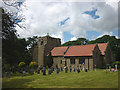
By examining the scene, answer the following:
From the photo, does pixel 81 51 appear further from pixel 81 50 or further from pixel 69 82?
pixel 69 82

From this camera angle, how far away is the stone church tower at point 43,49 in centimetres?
3990

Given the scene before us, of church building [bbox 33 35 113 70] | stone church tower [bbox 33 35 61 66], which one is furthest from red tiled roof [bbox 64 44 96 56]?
stone church tower [bbox 33 35 61 66]

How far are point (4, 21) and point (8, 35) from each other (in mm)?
1887

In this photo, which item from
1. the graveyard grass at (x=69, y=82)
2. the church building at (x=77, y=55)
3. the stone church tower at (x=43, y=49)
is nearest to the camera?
the graveyard grass at (x=69, y=82)

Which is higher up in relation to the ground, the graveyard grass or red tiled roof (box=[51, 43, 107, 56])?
red tiled roof (box=[51, 43, 107, 56])

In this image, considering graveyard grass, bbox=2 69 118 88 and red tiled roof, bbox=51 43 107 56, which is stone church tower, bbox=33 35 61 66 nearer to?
red tiled roof, bbox=51 43 107 56

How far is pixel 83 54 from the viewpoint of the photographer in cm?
3041

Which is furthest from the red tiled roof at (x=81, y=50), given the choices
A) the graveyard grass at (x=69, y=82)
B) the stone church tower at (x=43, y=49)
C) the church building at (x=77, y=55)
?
the graveyard grass at (x=69, y=82)

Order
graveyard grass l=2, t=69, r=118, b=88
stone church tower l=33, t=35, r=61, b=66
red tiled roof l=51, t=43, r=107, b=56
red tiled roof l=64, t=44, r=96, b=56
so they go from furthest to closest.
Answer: stone church tower l=33, t=35, r=61, b=66 → red tiled roof l=51, t=43, r=107, b=56 → red tiled roof l=64, t=44, r=96, b=56 → graveyard grass l=2, t=69, r=118, b=88

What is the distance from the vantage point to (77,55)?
31.2 metres

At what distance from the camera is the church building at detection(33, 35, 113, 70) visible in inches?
1166

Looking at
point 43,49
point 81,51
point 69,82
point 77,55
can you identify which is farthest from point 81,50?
point 69,82

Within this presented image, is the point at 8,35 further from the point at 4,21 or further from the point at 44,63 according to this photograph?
the point at 44,63

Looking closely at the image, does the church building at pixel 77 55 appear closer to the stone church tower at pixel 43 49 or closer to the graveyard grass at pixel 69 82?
the stone church tower at pixel 43 49
